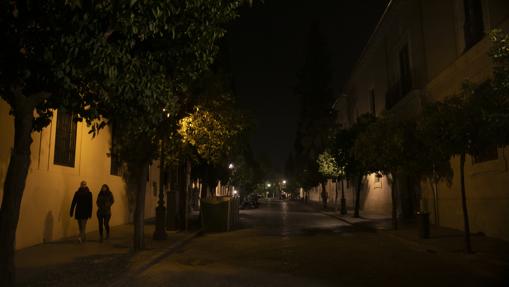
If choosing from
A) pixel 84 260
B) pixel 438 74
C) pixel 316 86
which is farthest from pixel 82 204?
pixel 316 86

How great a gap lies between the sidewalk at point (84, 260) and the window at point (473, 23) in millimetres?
14254

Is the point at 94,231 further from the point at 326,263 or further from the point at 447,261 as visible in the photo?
the point at 447,261

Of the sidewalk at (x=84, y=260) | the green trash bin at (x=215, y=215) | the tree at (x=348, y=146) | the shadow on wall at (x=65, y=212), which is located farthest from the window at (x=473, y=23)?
the shadow on wall at (x=65, y=212)

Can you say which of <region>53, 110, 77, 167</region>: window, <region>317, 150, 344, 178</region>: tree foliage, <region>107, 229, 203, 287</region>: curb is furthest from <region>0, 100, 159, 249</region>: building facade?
<region>317, 150, 344, 178</region>: tree foliage

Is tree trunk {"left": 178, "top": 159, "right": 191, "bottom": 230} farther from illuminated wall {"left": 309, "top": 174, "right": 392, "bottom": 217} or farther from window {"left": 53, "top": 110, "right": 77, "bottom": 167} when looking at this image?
illuminated wall {"left": 309, "top": 174, "right": 392, "bottom": 217}

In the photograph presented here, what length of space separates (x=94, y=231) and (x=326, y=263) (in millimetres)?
10962

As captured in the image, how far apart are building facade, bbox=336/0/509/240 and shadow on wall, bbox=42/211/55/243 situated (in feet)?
45.7

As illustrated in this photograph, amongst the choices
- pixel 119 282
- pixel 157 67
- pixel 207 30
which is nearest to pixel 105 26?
pixel 157 67

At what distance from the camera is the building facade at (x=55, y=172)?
43.9 ft

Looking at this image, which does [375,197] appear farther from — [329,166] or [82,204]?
[82,204]

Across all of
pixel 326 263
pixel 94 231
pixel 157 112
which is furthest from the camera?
pixel 94 231

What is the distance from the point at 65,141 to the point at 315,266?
33.3ft

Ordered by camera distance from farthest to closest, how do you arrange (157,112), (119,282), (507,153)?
(507,153)
(119,282)
(157,112)

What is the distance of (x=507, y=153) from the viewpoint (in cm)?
1523
